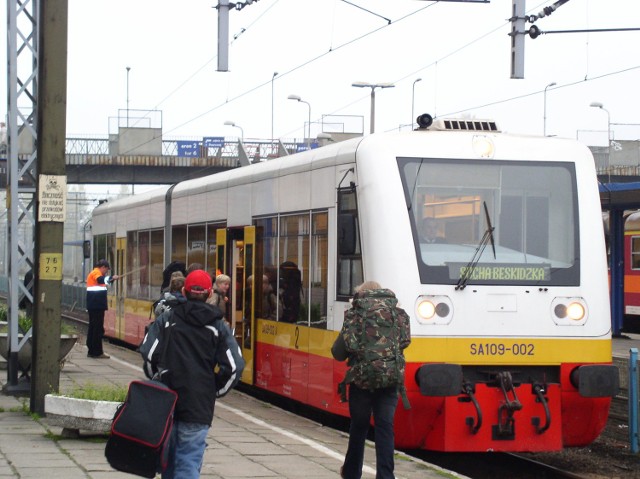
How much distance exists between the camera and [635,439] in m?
12.8

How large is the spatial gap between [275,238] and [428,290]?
3595 mm

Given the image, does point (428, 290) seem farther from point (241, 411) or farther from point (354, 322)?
point (241, 411)

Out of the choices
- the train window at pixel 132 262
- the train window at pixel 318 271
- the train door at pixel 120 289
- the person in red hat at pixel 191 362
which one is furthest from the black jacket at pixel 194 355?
the train door at pixel 120 289

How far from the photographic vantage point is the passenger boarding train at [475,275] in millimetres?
10344

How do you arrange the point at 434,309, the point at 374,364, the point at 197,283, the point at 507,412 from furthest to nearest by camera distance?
the point at 434,309 < the point at 507,412 < the point at 374,364 < the point at 197,283

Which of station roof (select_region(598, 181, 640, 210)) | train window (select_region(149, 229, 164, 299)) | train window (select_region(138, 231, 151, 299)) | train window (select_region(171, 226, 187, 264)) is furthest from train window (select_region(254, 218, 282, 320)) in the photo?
station roof (select_region(598, 181, 640, 210))

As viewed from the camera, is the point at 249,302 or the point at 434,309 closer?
the point at 434,309

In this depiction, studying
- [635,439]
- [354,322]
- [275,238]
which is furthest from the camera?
[275,238]

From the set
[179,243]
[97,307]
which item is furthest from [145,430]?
[97,307]

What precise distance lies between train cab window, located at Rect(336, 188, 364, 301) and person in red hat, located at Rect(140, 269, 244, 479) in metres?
4.08

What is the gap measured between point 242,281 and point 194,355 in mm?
8200

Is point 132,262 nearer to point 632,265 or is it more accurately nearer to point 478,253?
point 478,253

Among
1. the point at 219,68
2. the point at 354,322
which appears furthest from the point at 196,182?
the point at 354,322

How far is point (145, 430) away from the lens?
659 cm
